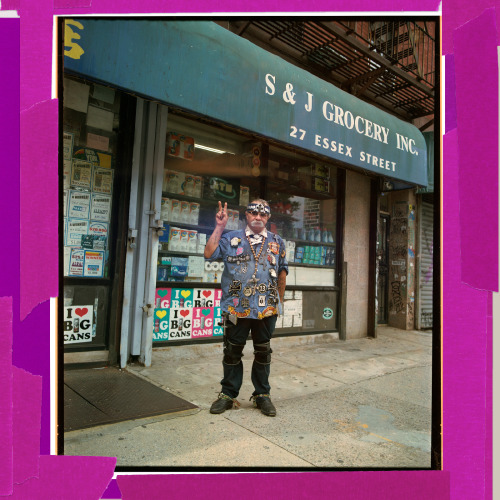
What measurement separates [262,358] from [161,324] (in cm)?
193

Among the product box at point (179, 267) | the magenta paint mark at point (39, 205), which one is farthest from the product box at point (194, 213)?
the magenta paint mark at point (39, 205)

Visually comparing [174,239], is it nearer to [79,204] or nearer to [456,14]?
[79,204]

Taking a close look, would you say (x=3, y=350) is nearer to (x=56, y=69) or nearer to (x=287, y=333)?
(x=56, y=69)

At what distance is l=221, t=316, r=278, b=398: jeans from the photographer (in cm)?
339

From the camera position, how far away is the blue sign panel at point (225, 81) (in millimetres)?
3186

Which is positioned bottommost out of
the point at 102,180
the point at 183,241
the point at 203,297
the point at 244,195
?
the point at 203,297

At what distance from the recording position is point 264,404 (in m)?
3.40

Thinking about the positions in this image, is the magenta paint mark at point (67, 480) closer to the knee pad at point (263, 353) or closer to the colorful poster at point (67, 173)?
the knee pad at point (263, 353)

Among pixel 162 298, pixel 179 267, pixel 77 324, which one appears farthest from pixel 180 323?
pixel 77 324

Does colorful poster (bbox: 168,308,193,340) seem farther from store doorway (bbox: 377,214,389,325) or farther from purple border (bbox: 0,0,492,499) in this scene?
store doorway (bbox: 377,214,389,325)

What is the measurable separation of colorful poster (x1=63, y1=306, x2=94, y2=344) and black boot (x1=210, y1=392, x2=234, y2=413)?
5.88 ft

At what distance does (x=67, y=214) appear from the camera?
4.22m

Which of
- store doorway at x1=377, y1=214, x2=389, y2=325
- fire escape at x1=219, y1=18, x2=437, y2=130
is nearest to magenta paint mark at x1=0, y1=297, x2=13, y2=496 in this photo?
fire escape at x1=219, y1=18, x2=437, y2=130

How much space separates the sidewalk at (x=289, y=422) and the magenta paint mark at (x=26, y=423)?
1.94 ft
